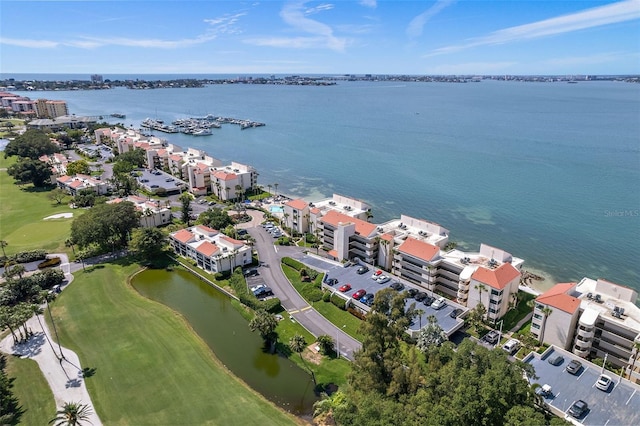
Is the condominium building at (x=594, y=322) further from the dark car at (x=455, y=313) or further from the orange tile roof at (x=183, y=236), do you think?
the orange tile roof at (x=183, y=236)

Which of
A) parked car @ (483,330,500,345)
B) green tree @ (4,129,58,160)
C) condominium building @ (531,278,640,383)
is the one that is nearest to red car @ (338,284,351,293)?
parked car @ (483,330,500,345)

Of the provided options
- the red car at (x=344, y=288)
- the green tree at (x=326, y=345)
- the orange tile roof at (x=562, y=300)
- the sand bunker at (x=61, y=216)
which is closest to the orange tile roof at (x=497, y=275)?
the orange tile roof at (x=562, y=300)

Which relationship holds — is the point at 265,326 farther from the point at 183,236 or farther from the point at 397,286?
the point at 183,236

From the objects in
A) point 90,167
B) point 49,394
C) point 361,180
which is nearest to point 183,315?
point 49,394

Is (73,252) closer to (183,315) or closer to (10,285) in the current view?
(10,285)

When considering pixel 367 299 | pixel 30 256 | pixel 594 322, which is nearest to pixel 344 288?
pixel 367 299
